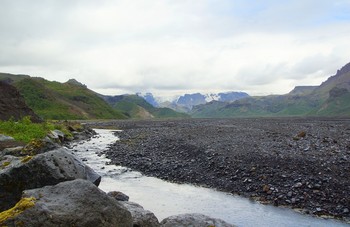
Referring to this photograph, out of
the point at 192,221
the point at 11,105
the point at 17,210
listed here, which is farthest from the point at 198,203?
the point at 11,105

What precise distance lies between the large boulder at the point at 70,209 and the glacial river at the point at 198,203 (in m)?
9.95

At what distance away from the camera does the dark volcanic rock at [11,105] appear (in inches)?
2625

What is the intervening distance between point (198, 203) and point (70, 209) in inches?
559

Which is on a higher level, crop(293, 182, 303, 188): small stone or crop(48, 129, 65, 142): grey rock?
crop(48, 129, 65, 142): grey rock

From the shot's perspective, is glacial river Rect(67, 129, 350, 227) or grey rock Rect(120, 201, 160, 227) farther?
glacial river Rect(67, 129, 350, 227)

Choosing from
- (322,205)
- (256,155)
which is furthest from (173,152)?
(322,205)

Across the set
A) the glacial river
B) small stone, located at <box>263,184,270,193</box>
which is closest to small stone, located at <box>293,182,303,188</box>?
small stone, located at <box>263,184,270,193</box>

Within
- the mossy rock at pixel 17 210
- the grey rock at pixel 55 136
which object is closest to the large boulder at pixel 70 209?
the mossy rock at pixel 17 210

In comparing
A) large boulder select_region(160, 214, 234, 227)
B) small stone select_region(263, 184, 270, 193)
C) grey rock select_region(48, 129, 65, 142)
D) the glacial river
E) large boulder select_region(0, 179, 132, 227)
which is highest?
large boulder select_region(0, 179, 132, 227)

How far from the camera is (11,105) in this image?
70.2m

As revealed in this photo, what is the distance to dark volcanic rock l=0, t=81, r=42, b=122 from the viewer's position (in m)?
66.7

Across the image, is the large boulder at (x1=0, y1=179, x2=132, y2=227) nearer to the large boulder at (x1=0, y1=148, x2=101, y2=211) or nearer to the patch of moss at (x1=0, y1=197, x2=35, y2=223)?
the patch of moss at (x1=0, y1=197, x2=35, y2=223)

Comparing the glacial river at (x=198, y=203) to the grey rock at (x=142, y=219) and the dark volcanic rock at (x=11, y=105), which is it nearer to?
the grey rock at (x=142, y=219)

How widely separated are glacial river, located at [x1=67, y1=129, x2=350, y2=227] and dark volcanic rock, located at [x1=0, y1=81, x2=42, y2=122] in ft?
149
